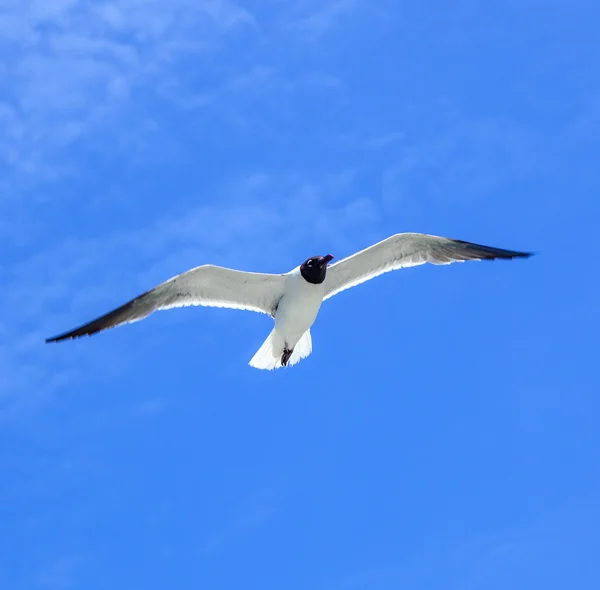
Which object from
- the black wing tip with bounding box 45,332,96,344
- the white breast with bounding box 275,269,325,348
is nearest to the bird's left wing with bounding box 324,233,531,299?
the white breast with bounding box 275,269,325,348

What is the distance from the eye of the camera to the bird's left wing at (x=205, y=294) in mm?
12289

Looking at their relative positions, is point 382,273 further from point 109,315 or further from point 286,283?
point 109,315

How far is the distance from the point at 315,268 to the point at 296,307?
2.24 feet

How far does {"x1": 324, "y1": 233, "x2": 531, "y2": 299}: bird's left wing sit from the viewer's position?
1331cm

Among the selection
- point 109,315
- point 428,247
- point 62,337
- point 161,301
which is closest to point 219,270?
point 161,301

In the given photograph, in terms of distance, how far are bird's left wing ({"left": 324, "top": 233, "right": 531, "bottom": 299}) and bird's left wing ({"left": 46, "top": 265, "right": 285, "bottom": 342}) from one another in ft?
3.38

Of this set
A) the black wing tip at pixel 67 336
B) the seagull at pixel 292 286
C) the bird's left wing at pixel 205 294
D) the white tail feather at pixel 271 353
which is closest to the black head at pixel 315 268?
the seagull at pixel 292 286

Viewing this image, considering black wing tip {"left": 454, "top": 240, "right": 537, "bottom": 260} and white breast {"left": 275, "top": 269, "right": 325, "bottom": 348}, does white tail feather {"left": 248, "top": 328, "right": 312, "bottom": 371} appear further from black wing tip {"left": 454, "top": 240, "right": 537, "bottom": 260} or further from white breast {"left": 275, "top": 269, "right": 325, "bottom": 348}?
black wing tip {"left": 454, "top": 240, "right": 537, "bottom": 260}

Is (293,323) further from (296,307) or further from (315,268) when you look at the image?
(315,268)

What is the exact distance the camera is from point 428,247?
13.5 metres

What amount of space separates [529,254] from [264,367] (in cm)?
461

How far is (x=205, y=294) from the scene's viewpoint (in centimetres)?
1304

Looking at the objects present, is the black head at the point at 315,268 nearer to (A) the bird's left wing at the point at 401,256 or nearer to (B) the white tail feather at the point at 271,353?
(A) the bird's left wing at the point at 401,256

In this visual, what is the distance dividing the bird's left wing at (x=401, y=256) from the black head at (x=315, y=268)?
463 millimetres
